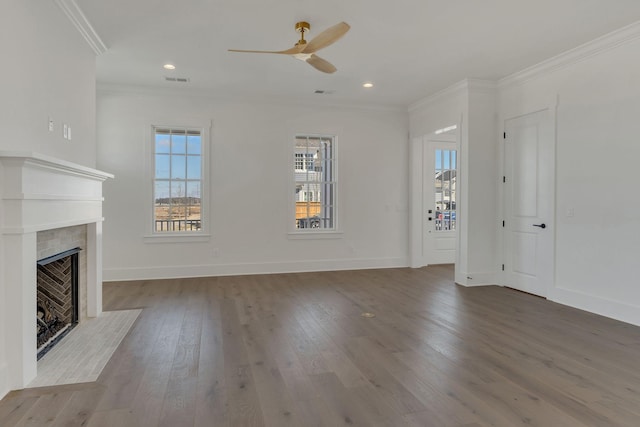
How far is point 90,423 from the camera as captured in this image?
1.98 metres

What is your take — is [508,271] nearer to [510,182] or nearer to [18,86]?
[510,182]

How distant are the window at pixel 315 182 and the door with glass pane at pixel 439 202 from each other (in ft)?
6.02

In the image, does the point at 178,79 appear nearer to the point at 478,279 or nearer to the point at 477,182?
the point at 477,182

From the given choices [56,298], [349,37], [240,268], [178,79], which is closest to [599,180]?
[349,37]

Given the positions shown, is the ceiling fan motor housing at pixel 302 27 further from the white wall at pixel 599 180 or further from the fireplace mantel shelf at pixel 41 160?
the white wall at pixel 599 180

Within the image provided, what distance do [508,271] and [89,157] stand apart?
18.2 feet

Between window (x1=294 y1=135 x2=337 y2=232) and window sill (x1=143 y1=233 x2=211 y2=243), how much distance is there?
1612mm

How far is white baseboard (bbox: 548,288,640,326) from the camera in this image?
3681 millimetres

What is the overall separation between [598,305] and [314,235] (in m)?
4.05

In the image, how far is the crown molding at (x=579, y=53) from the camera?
368 cm

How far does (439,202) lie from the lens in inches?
286

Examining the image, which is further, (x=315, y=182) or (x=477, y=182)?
(x=315, y=182)

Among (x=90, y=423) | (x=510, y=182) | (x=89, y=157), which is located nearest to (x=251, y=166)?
(x=89, y=157)

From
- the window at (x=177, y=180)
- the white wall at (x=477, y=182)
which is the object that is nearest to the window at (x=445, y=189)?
the white wall at (x=477, y=182)
